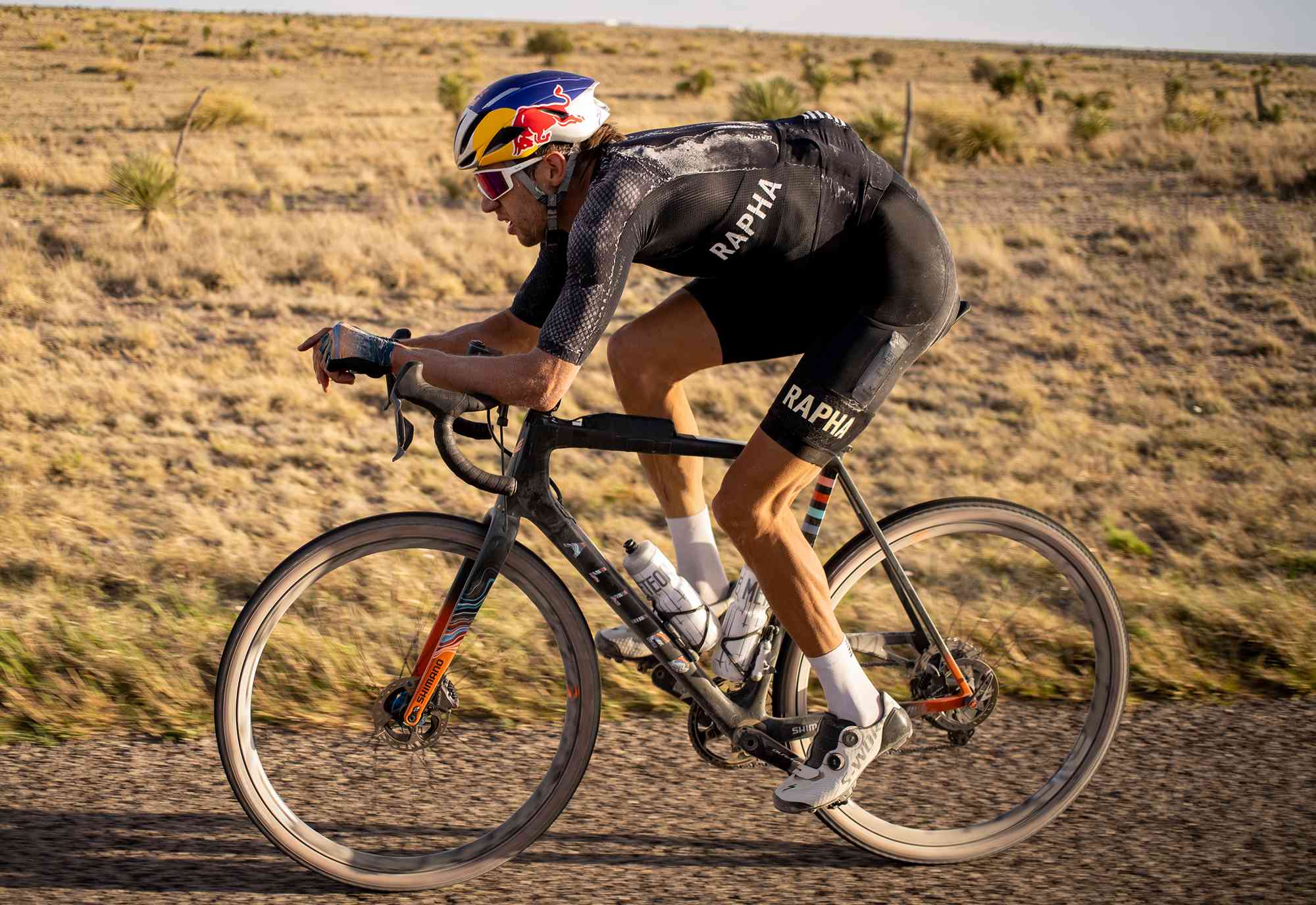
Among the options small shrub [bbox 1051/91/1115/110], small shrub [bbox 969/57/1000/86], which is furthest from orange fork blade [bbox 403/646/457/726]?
small shrub [bbox 969/57/1000/86]

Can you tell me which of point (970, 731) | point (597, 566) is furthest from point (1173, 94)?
point (597, 566)

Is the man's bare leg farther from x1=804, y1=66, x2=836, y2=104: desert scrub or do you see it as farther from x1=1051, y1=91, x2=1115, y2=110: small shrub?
x1=804, y1=66, x2=836, y2=104: desert scrub

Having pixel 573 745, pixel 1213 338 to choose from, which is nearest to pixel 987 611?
pixel 573 745

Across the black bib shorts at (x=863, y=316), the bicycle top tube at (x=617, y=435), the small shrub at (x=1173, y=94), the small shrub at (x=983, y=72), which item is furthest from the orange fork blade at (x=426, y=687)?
the small shrub at (x=983, y=72)

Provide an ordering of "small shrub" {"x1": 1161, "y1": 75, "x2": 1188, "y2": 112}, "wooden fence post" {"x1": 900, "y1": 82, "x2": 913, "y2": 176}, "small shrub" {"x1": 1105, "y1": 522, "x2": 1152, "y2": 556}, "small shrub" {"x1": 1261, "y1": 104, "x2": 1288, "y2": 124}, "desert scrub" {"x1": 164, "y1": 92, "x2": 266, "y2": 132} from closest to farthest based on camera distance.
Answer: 1. "small shrub" {"x1": 1105, "y1": 522, "x2": 1152, "y2": 556}
2. "wooden fence post" {"x1": 900, "y1": 82, "x2": 913, "y2": 176}
3. "desert scrub" {"x1": 164, "y1": 92, "x2": 266, "y2": 132}
4. "small shrub" {"x1": 1261, "y1": 104, "x2": 1288, "y2": 124}
5. "small shrub" {"x1": 1161, "y1": 75, "x2": 1188, "y2": 112}

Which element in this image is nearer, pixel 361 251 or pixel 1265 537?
pixel 1265 537

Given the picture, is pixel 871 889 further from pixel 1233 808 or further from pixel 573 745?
pixel 1233 808

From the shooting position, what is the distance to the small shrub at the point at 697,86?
37.8 m

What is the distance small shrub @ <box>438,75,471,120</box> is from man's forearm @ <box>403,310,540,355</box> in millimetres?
27862

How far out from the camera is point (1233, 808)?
3.17 meters

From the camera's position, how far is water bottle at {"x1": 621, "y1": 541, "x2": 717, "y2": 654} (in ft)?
9.68

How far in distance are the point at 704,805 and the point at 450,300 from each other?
10.00m

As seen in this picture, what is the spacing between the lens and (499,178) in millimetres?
2730

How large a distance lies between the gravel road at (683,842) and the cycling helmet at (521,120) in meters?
1.69
